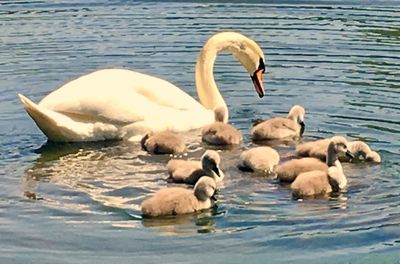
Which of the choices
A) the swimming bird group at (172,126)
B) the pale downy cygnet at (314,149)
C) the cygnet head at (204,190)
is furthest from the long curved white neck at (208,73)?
the cygnet head at (204,190)

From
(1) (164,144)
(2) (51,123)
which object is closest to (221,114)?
(1) (164,144)

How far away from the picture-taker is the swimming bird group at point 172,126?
390 inches

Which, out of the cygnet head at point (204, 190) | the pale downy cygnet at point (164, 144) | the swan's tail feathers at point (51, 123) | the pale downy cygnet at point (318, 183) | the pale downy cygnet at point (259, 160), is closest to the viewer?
the cygnet head at point (204, 190)

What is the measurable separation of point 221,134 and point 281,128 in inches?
27.0

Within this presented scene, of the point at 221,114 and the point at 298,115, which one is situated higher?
the point at 298,115

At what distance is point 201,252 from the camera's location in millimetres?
8164

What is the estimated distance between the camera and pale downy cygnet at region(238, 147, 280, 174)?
10.1 metres

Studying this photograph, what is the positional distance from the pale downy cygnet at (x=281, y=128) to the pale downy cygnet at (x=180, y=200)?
249 cm

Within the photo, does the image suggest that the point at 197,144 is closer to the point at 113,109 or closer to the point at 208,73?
the point at 113,109

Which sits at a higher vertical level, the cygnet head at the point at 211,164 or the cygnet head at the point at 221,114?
the cygnet head at the point at 211,164

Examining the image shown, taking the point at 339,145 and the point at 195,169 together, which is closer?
the point at 195,169

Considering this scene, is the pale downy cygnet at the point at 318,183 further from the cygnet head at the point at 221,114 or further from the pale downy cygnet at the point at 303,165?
the cygnet head at the point at 221,114

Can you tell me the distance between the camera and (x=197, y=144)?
38.2 feet

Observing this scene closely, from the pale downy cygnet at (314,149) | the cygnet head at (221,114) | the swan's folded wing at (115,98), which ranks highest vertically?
the swan's folded wing at (115,98)
